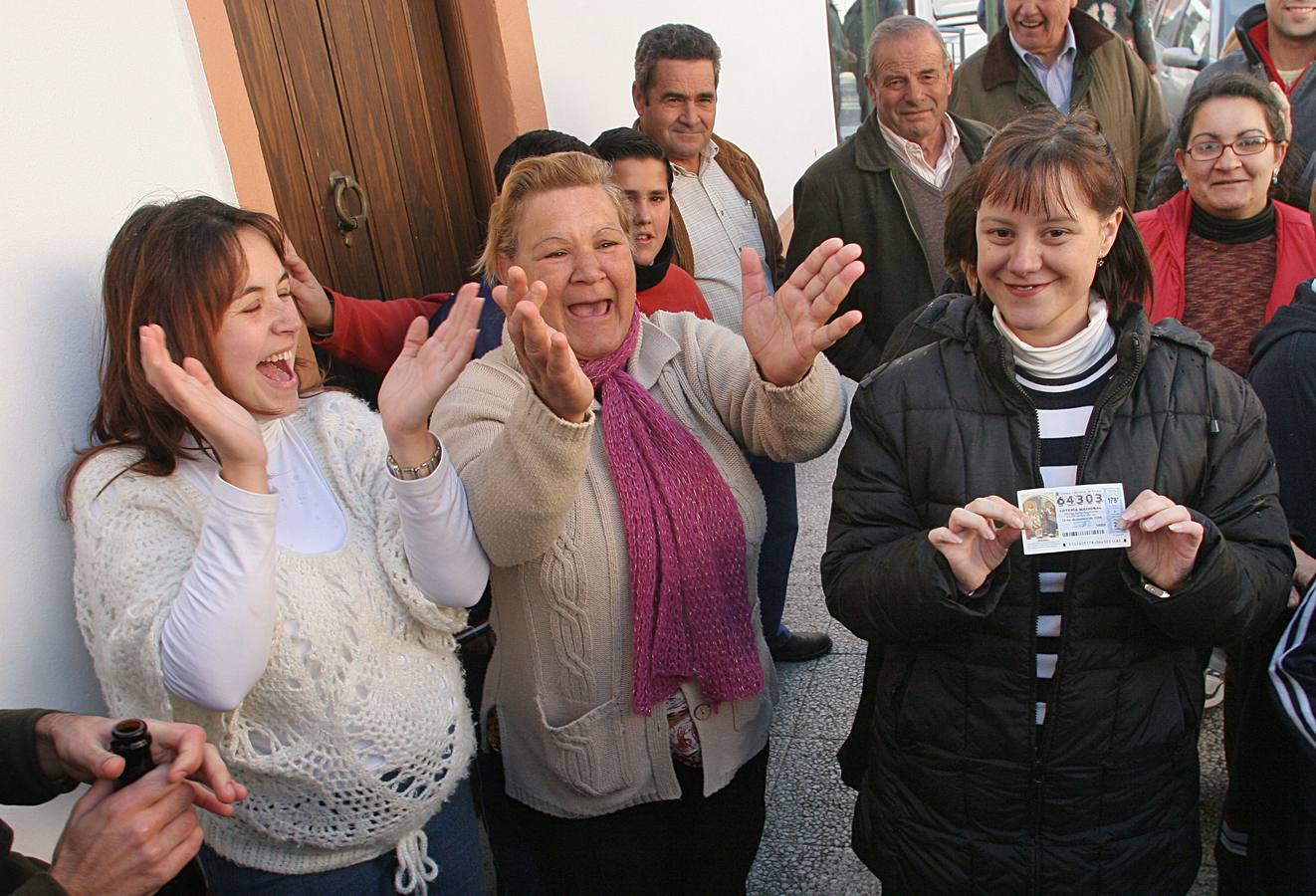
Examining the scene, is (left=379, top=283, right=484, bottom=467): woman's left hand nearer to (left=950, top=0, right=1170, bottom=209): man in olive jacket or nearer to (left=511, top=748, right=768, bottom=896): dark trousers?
(left=511, top=748, right=768, bottom=896): dark trousers

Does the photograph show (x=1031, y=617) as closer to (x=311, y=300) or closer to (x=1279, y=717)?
(x=1279, y=717)

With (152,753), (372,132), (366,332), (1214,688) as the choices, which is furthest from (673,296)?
(1214,688)

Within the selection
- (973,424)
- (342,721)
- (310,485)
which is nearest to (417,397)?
(310,485)

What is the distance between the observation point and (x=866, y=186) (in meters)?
3.74

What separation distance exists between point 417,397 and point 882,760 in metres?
1.08

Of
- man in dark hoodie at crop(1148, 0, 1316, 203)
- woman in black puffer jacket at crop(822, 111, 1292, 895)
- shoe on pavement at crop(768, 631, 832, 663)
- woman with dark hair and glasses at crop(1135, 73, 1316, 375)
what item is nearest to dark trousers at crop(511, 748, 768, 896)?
Result: woman in black puffer jacket at crop(822, 111, 1292, 895)

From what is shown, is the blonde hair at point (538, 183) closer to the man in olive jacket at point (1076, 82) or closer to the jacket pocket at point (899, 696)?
the jacket pocket at point (899, 696)

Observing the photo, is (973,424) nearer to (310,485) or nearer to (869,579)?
(869,579)

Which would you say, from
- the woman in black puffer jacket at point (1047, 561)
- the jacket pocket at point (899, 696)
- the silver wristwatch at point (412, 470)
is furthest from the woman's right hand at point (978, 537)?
the silver wristwatch at point (412, 470)

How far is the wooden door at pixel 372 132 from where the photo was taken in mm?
3021

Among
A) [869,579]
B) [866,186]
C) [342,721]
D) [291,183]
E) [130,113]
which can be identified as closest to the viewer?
[342,721]

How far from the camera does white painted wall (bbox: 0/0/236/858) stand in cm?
181

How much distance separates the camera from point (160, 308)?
1.78 m

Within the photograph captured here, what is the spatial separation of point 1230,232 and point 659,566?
75.6 inches
